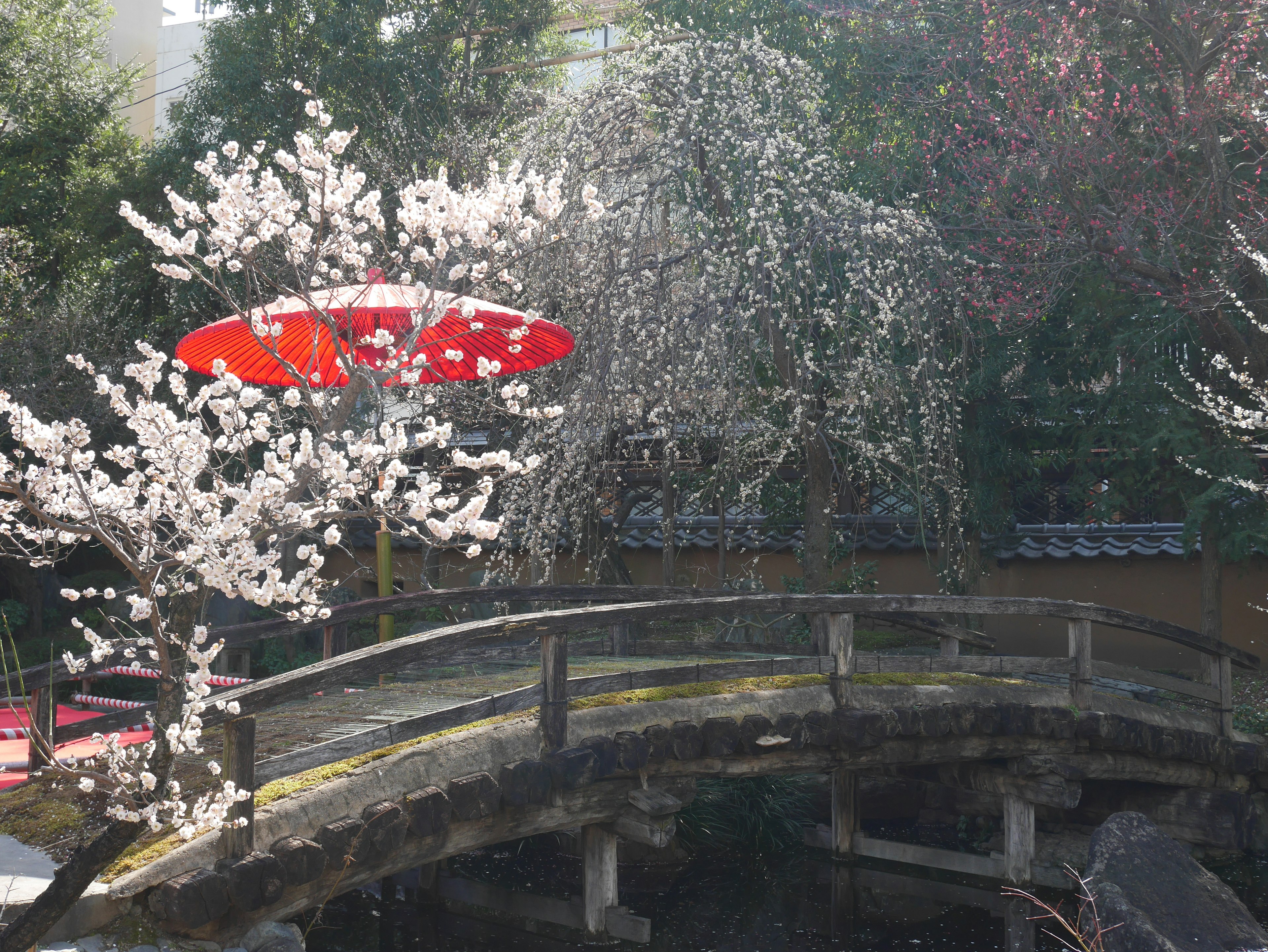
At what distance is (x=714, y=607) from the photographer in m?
5.70

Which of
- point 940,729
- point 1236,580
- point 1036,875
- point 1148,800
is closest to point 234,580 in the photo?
point 940,729

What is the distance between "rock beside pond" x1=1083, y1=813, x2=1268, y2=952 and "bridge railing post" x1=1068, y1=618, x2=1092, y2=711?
1.39 meters

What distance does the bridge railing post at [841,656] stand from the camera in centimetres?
633

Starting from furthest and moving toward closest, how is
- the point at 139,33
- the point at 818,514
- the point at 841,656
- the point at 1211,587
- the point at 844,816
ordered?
the point at 139,33
the point at 1211,587
the point at 818,514
the point at 844,816
the point at 841,656

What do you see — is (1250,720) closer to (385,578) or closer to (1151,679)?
(1151,679)

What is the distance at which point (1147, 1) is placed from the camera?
8.31 m

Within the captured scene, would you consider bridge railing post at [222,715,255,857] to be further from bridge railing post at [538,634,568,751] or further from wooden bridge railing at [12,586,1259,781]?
bridge railing post at [538,634,568,751]

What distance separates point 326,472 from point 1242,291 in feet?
24.9

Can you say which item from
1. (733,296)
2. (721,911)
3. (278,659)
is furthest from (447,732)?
(278,659)

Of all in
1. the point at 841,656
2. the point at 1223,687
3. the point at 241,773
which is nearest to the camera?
the point at 241,773

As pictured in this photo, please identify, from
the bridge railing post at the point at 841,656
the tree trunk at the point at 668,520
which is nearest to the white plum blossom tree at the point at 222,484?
the bridge railing post at the point at 841,656

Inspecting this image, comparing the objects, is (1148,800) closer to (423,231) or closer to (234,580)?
(423,231)

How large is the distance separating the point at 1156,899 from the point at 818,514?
399cm

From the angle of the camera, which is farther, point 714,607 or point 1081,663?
point 1081,663
